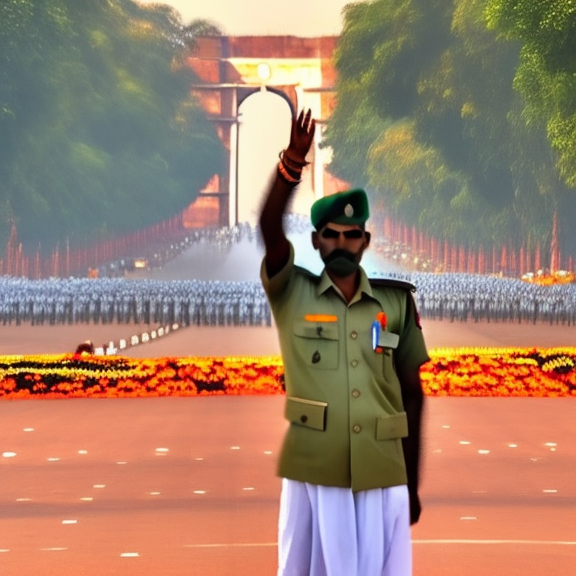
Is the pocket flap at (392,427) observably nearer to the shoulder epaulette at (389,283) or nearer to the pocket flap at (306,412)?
the pocket flap at (306,412)

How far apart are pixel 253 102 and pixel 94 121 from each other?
2.18 metres

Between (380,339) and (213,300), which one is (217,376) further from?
(380,339)

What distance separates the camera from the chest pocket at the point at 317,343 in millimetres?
3244

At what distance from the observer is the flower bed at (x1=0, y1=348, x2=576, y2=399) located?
50.3 ft

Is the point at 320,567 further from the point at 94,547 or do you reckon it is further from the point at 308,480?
the point at 94,547

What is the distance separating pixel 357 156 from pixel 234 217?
185 cm

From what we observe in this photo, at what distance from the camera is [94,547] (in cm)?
679

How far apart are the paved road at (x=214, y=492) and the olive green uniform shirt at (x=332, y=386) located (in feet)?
9.79

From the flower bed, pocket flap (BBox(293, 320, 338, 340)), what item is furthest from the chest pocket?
the flower bed

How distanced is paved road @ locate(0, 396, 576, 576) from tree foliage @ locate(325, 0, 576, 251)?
21.0ft

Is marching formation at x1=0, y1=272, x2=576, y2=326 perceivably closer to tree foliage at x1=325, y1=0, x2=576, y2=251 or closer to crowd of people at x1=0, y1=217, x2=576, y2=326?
crowd of people at x1=0, y1=217, x2=576, y2=326

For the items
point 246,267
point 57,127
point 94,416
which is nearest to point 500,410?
point 94,416

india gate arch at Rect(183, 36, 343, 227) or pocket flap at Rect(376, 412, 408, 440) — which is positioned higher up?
india gate arch at Rect(183, 36, 343, 227)

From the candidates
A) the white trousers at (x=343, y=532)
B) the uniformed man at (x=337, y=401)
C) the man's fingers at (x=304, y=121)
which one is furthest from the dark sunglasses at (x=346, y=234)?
the white trousers at (x=343, y=532)
